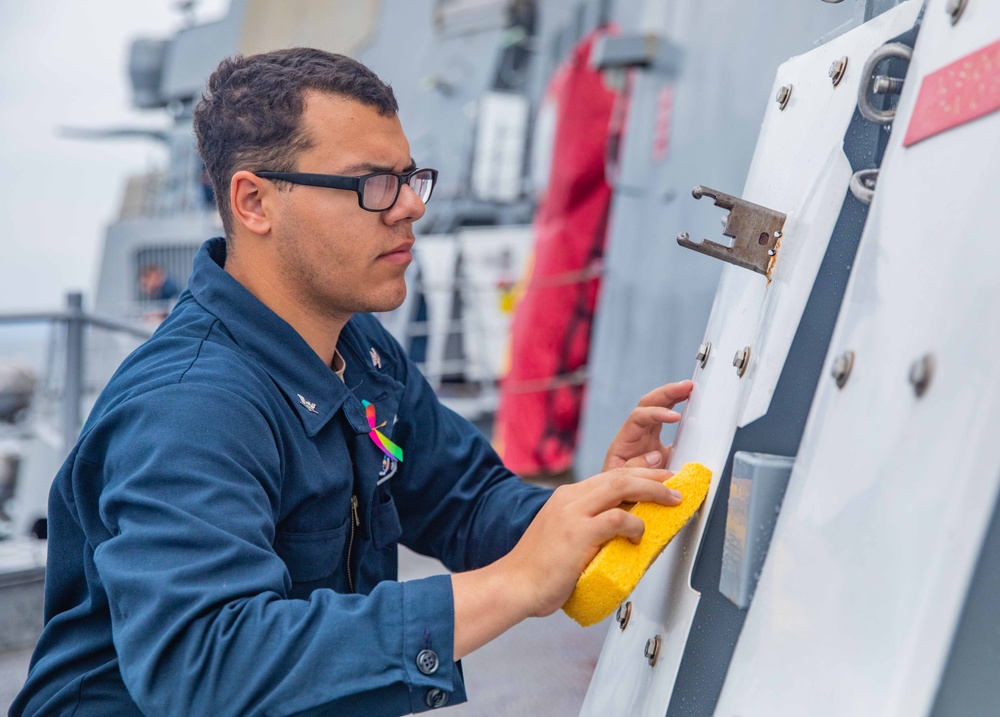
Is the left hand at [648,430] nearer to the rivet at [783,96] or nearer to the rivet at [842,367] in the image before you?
the rivet at [783,96]

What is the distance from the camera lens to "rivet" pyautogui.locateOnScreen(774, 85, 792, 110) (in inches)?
32.7

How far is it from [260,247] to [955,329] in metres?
0.66

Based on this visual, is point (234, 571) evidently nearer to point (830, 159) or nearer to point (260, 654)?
point (260, 654)

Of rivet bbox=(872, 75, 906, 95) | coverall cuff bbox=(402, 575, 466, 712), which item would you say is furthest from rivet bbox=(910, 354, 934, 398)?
coverall cuff bbox=(402, 575, 466, 712)

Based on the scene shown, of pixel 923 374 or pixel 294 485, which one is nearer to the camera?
pixel 923 374

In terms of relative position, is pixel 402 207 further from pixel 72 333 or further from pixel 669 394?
pixel 72 333

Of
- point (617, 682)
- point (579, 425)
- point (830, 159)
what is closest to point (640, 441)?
point (617, 682)

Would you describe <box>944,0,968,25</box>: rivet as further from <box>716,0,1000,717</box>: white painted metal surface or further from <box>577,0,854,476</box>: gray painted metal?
<box>577,0,854,476</box>: gray painted metal

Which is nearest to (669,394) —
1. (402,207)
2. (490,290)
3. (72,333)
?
(402,207)

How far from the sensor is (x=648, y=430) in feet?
3.29

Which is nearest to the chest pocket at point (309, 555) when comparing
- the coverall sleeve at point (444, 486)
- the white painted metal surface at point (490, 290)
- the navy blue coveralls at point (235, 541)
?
the navy blue coveralls at point (235, 541)

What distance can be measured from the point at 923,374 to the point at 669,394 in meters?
0.49

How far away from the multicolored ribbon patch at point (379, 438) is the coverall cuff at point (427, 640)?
0.29 metres

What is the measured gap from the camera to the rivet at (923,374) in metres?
0.48
